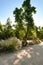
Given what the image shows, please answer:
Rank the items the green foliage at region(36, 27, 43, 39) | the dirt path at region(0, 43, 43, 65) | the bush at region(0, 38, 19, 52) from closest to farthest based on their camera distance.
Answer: the dirt path at region(0, 43, 43, 65)
the bush at region(0, 38, 19, 52)
the green foliage at region(36, 27, 43, 39)

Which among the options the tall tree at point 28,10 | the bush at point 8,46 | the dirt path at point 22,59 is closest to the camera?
the dirt path at point 22,59

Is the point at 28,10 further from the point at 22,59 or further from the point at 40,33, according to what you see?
the point at 22,59

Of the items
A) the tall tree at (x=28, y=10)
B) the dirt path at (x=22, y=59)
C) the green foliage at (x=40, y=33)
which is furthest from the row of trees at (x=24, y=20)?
the dirt path at (x=22, y=59)

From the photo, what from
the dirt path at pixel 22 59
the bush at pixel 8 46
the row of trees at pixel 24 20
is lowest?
the dirt path at pixel 22 59

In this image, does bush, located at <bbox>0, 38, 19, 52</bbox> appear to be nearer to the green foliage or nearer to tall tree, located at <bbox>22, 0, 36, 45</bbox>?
Result: tall tree, located at <bbox>22, 0, 36, 45</bbox>

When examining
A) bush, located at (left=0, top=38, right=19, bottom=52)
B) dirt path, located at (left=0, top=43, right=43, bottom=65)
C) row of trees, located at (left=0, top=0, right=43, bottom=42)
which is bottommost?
dirt path, located at (left=0, top=43, right=43, bottom=65)

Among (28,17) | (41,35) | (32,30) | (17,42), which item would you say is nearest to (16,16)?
(28,17)

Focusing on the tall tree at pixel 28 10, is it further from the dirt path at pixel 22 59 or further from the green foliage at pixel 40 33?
the dirt path at pixel 22 59

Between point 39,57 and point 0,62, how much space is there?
8.24 feet

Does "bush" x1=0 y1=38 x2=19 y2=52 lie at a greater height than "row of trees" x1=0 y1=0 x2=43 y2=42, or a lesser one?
lesser

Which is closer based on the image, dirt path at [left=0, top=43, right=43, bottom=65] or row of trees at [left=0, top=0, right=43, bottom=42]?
dirt path at [left=0, top=43, right=43, bottom=65]

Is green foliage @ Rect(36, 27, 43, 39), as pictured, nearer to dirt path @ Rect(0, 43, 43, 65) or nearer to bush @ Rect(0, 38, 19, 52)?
bush @ Rect(0, 38, 19, 52)

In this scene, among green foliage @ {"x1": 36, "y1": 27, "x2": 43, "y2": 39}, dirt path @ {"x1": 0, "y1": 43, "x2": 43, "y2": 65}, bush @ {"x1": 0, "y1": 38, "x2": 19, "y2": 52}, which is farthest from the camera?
green foliage @ {"x1": 36, "y1": 27, "x2": 43, "y2": 39}

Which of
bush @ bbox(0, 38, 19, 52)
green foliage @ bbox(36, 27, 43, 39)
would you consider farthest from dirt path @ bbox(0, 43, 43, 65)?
green foliage @ bbox(36, 27, 43, 39)
